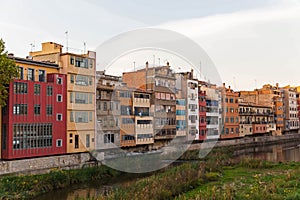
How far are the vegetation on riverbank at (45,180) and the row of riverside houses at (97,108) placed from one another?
13.0 feet

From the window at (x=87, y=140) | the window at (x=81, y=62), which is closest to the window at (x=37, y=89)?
the window at (x=81, y=62)

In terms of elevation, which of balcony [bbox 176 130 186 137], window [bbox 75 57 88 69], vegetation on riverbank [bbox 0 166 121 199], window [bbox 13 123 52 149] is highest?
window [bbox 75 57 88 69]

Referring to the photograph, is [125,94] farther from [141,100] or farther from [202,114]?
[202,114]

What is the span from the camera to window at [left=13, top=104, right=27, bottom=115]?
2877 centimetres

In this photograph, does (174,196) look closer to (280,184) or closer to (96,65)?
(280,184)

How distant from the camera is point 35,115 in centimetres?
3036

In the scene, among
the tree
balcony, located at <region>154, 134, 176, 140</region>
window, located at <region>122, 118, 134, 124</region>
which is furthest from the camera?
balcony, located at <region>154, 134, 176, 140</region>

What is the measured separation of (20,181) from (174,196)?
429 inches

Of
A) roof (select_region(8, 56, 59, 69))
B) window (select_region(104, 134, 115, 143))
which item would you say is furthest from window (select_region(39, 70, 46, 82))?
window (select_region(104, 134, 115, 143))

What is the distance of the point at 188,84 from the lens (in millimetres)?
52781

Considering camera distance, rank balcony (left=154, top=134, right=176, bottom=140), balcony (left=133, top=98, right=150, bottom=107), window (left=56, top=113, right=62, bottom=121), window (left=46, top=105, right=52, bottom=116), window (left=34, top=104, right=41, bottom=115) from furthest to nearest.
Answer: balcony (left=154, top=134, right=176, bottom=140) → balcony (left=133, top=98, right=150, bottom=107) → window (left=56, top=113, right=62, bottom=121) → window (left=46, top=105, right=52, bottom=116) → window (left=34, top=104, right=41, bottom=115)

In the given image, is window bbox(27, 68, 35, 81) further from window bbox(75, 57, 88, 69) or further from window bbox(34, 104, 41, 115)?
window bbox(75, 57, 88, 69)

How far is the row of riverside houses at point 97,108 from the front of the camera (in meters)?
29.6

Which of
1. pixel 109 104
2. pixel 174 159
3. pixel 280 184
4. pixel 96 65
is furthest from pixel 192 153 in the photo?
pixel 280 184
